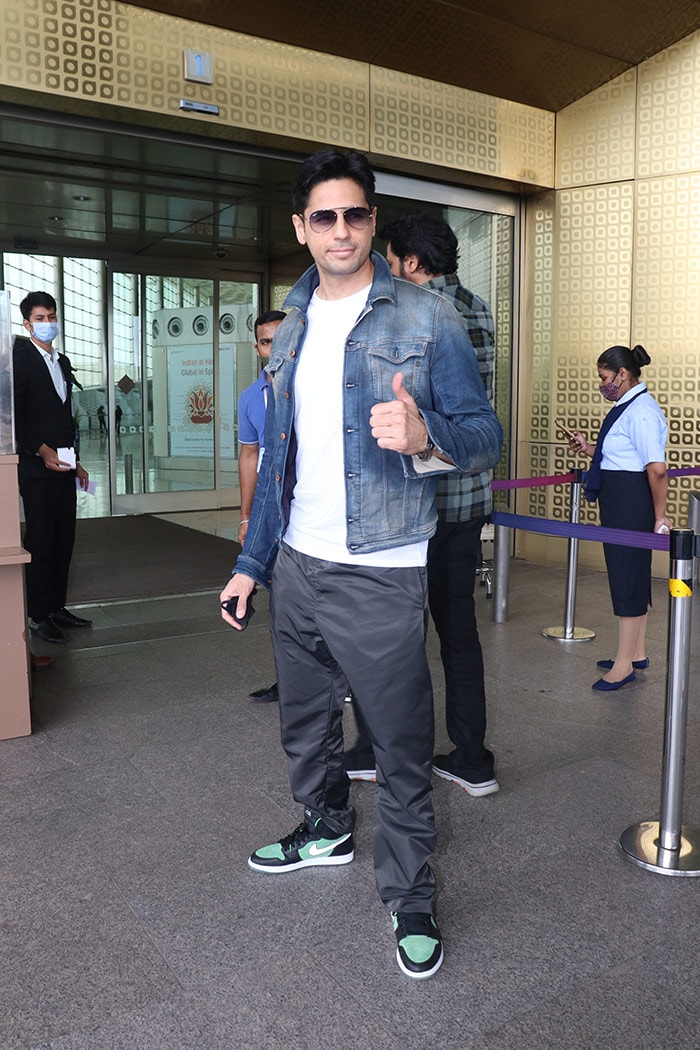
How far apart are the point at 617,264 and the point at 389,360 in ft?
19.8

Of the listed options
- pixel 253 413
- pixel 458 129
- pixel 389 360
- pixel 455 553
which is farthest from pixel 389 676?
pixel 458 129

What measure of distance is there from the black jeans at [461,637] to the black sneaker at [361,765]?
9cm

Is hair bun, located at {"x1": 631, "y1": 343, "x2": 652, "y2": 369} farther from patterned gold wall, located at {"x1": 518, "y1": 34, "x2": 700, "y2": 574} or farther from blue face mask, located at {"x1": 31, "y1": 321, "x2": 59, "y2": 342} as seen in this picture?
blue face mask, located at {"x1": 31, "y1": 321, "x2": 59, "y2": 342}

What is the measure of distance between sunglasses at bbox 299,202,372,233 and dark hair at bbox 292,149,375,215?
1.9 inches

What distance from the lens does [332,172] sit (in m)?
2.27

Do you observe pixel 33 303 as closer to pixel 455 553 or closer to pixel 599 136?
pixel 455 553

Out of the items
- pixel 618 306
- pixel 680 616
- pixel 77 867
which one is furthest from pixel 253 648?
pixel 618 306

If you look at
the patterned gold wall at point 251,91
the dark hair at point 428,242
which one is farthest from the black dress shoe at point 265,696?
the patterned gold wall at point 251,91

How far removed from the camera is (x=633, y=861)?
9.54 ft

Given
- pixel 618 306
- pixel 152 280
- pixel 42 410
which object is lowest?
pixel 42 410

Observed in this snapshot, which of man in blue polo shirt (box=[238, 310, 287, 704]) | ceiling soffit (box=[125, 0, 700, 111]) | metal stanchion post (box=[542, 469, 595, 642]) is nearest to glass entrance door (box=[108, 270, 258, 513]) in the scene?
ceiling soffit (box=[125, 0, 700, 111])

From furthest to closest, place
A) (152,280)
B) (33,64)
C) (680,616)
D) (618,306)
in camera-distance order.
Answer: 1. (152,280)
2. (618,306)
3. (33,64)
4. (680,616)

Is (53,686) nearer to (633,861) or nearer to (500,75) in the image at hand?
(633,861)

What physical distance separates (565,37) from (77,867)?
656 cm
